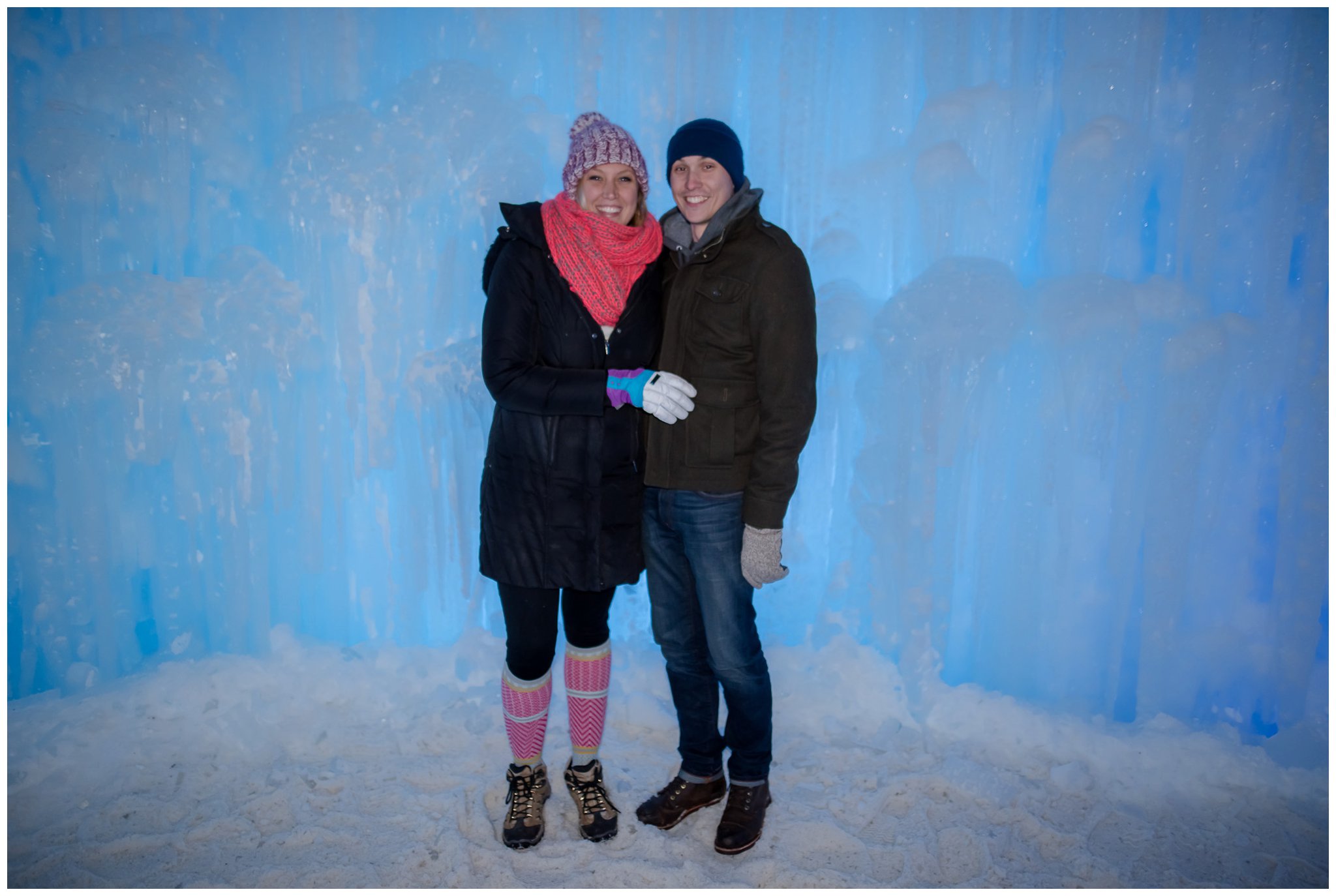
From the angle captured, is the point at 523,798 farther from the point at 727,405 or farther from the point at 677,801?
the point at 727,405

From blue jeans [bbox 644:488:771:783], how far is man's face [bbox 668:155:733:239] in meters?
0.70

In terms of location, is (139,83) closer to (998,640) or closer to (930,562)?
(930,562)

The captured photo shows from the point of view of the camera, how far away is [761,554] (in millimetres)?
1841

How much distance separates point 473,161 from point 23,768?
238 centimetres

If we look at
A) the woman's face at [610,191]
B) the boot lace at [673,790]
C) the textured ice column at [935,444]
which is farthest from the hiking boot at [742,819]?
the woman's face at [610,191]

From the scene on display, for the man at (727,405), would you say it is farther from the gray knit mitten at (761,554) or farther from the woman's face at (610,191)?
the woman's face at (610,191)

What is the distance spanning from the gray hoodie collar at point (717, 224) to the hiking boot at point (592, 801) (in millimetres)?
1467

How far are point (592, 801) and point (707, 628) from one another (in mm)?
628

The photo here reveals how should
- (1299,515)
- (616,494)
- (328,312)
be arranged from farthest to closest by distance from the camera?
(328,312) < (1299,515) < (616,494)

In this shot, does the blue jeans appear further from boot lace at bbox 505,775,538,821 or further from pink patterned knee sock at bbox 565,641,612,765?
boot lace at bbox 505,775,538,821

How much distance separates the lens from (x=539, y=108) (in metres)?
2.46

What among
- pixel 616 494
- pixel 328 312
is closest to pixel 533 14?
pixel 328 312

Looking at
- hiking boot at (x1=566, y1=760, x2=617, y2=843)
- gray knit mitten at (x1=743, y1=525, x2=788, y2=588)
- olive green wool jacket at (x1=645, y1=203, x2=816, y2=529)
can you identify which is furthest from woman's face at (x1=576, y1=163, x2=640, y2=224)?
hiking boot at (x1=566, y1=760, x2=617, y2=843)

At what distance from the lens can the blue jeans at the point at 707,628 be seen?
1905 millimetres
